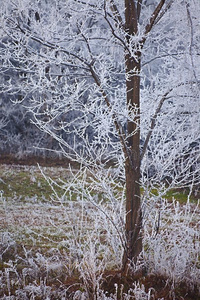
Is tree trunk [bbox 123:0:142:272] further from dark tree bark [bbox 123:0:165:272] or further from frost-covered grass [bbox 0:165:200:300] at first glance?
frost-covered grass [bbox 0:165:200:300]

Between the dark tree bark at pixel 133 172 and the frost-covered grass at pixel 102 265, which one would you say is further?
the dark tree bark at pixel 133 172

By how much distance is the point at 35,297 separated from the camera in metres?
3.61

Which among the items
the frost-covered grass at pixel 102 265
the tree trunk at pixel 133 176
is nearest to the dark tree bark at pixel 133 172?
the tree trunk at pixel 133 176

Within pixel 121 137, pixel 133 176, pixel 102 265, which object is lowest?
pixel 102 265

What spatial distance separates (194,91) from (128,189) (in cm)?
134

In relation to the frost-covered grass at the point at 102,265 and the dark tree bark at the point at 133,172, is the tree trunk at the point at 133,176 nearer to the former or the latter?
the dark tree bark at the point at 133,172

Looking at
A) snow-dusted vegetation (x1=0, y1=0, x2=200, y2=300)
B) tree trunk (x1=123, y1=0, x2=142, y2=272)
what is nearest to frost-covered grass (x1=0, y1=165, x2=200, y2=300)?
snow-dusted vegetation (x1=0, y1=0, x2=200, y2=300)

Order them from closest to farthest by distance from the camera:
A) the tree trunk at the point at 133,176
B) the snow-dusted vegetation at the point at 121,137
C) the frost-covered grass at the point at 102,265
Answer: the frost-covered grass at the point at 102,265, the snow-dusted vegetation at the point at 121,137, the tree trunk at the point at 133,176

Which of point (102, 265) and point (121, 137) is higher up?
point (121, 137)

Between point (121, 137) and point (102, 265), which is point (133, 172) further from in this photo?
point (102, 265)

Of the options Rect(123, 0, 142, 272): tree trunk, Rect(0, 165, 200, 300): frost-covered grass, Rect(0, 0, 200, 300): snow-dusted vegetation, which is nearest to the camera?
Rect(0, 165, 200, 300): frost-covered grass

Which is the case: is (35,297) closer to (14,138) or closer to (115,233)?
(115,233)

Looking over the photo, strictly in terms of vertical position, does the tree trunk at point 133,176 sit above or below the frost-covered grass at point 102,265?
above

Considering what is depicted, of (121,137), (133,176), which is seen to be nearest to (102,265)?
(133,176)
